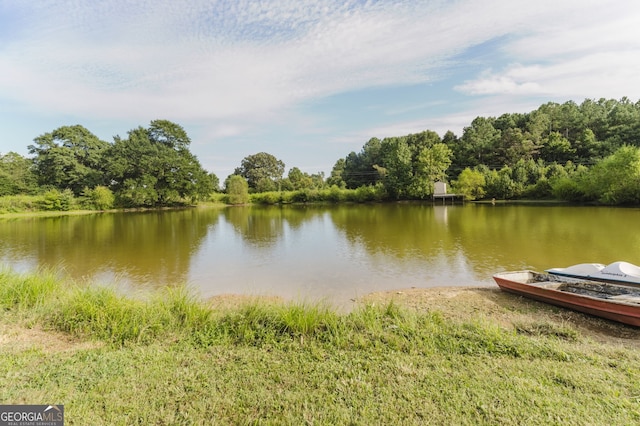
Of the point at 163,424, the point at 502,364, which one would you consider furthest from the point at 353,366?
the point at 163,424

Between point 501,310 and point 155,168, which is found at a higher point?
point 155,168

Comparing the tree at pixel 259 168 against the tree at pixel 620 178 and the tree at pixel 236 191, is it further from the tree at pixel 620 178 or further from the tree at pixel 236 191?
the tree at pixel 620 178

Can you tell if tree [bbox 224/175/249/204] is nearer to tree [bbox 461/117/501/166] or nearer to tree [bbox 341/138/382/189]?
tree [bbox 341/138/382/189]

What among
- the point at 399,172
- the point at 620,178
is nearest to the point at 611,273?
the point at 620,178

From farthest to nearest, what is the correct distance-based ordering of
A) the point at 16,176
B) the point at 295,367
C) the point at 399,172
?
the point at 399,172
the point at 16,176
the point at 295,367

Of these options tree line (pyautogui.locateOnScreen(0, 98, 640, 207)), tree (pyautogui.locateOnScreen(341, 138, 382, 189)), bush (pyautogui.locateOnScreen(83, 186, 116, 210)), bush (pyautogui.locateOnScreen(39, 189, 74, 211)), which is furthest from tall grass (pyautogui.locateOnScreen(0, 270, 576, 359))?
tree (pyautogui.locateOnScreen(341, 138, 382, 189))

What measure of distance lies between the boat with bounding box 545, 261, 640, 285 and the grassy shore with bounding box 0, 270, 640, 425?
3.24 m

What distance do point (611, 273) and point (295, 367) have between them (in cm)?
777

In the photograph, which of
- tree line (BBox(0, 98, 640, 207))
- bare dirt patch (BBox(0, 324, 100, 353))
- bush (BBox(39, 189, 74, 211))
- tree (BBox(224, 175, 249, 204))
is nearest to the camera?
bare dirt patch (BBox(0, 324, 100, 353))

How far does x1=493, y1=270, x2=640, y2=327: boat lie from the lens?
235 inches

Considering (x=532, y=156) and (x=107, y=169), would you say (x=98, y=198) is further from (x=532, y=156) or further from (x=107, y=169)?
(x=532, y=156)

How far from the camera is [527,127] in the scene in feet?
Result: 184

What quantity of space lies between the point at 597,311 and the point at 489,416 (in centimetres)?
531

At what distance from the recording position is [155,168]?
48.9m
